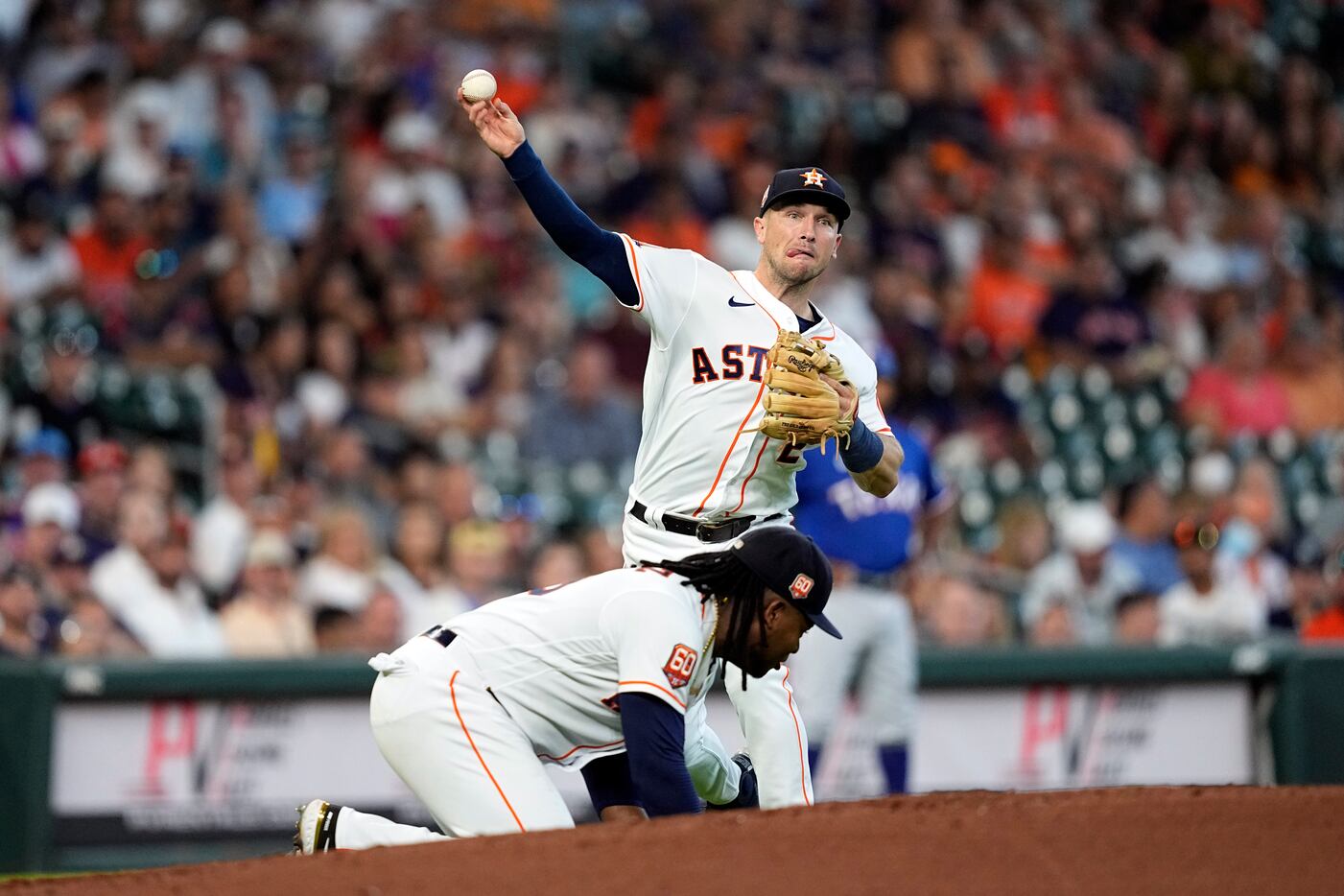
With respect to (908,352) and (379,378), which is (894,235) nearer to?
(908,352)

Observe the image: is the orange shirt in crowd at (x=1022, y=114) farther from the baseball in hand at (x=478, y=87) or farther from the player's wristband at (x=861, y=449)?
the baseball in hand at (x=478, y=87)

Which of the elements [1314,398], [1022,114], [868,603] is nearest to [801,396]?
[868,603]

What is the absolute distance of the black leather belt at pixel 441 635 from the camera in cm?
435

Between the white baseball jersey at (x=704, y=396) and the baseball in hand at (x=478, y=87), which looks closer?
the baseball in hand at (x=478, y=87)

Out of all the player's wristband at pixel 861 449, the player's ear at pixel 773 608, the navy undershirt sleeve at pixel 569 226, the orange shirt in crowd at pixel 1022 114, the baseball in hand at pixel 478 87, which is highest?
the orange shirt in crowd at pixel 1022 114

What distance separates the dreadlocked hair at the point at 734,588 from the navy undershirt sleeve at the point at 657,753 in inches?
9.1

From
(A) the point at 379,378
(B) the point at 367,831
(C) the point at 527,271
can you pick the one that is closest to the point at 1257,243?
(C) the point at 527,271

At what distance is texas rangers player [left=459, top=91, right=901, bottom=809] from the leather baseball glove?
16cm

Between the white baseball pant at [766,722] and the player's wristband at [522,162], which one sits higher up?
the player's wristband at [522,162]

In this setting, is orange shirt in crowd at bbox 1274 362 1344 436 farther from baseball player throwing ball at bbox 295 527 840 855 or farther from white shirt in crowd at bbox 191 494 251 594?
baseball player throwing ball at bbox 295 527 840 855

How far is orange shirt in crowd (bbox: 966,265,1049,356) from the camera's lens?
1146 cm

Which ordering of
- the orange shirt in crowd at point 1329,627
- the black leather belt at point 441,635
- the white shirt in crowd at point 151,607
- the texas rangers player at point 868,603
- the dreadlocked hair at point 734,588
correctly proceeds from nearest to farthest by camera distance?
the dreadlocked hair at point 734,588 → the black leather belt at point 441,635 → the texas rangers player at point 868,603 → the white shirt in crowd at point 151,607 → the orange shirt in crowd at point 1329,627

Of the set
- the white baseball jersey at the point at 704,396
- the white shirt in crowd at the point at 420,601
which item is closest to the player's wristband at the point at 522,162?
the white baseball jersey at the point at 704,396

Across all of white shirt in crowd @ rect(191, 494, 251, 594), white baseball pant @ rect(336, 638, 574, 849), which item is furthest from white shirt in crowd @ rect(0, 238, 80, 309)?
white baseball pant @ rect(336, 638, 574, 849)
